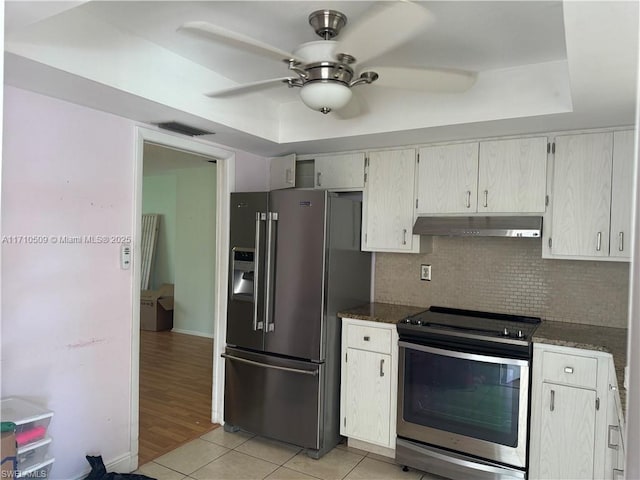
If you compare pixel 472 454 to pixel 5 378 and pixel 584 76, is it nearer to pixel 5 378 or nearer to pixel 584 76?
pixel 584 76

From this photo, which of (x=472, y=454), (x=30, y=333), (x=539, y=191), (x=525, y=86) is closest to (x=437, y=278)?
(x=539, y=191)

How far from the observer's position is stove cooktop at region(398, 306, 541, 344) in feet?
8.24

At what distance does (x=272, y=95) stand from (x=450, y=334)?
6.43 feet

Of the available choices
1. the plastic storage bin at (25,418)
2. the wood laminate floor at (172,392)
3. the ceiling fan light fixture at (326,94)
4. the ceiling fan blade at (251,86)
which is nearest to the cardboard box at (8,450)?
the plastic storage bin at (25,418)

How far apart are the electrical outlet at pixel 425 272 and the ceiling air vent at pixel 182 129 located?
1808mm

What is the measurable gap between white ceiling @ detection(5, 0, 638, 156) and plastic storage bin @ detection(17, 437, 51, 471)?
169cm

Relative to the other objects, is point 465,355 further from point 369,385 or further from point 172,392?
point 172,392

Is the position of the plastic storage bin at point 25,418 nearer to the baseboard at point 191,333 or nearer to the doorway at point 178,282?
the doorway at point 178,282

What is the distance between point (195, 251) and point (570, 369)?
493cm

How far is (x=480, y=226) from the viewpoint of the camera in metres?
2.78

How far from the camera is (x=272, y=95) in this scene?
10.1 ft

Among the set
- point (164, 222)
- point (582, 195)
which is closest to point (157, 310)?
point (164, 222)

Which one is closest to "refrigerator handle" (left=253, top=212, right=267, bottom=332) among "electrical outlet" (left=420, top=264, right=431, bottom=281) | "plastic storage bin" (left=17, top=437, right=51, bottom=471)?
"electrical outlet" (left=420, top=264, right=431, bottom=281)

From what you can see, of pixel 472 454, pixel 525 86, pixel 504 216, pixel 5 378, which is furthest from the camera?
pixel 504 216
